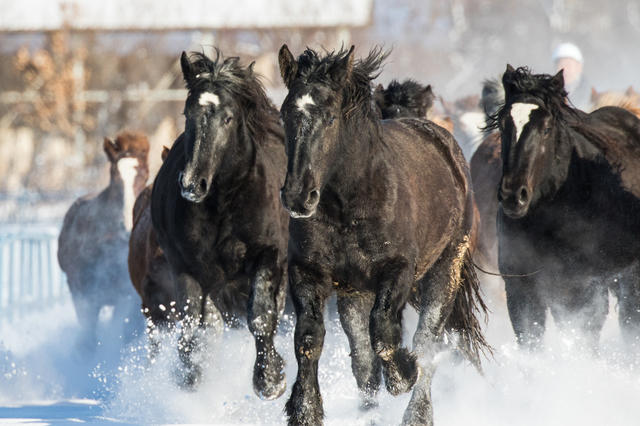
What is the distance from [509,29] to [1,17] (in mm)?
24190

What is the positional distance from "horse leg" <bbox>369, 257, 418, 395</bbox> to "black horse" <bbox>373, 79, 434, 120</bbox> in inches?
115

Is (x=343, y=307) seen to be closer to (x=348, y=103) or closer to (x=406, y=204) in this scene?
(x=406, y=204)

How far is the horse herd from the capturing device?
5203 mm

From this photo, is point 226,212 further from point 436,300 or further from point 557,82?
point 557,82

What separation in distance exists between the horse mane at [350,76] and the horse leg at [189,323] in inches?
63.7

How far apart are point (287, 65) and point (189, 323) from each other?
1.88m

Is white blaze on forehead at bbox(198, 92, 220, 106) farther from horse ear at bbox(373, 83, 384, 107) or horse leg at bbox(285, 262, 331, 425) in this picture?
horse ear at bbox(373, 83, 384, 107)

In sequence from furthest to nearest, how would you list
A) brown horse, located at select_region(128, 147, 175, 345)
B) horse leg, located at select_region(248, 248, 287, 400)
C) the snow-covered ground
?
brown horse, located at select_region(128, 147, 175, 345)
the snow-covered ground
horse leg, located at select_region(248, 248, 287, 400)

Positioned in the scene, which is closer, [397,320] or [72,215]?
[397,320]

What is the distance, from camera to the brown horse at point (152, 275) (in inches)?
304

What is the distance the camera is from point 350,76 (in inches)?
205

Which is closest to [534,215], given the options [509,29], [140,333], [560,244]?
[560,244]

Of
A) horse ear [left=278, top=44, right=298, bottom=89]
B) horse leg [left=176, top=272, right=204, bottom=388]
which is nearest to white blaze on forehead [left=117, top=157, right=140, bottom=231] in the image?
horse leg [left=176, top=272, right=204, bottom=388]

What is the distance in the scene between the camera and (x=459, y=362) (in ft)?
23.5
